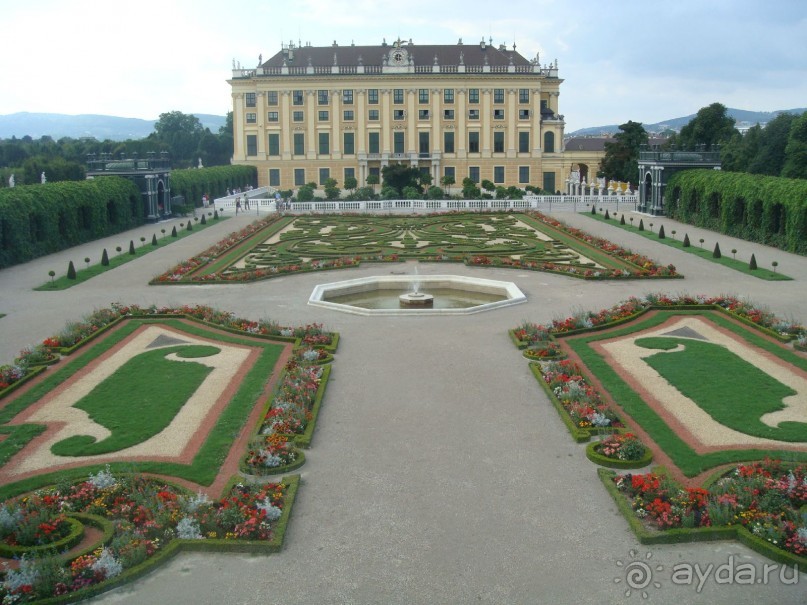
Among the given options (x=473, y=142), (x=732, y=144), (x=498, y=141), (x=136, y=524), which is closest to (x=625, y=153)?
(x=732, y=144)

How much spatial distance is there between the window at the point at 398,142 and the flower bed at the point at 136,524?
79.7 m

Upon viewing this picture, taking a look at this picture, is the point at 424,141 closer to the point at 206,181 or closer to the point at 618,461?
the point at 206,181

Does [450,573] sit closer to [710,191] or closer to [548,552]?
[548,552]

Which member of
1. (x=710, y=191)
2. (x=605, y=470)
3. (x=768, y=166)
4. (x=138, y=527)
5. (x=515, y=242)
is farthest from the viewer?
(x=768, y=166)

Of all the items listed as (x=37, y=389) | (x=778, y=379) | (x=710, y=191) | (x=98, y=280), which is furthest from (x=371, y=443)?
(x=710, y=191)

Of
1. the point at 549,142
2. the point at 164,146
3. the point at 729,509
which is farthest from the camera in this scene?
the point at 164,146

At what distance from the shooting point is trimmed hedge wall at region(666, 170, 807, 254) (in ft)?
125

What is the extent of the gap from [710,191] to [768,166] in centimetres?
3005

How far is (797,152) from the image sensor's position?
205 ft

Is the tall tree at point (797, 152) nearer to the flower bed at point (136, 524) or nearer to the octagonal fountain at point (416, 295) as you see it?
the octagonal fountain at point (416, 295)

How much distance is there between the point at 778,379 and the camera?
1881cm

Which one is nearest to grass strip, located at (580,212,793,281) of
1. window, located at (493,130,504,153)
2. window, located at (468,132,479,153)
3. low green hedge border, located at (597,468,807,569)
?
low green hedge border, located at (597,468,807,569)

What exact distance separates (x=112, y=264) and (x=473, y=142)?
2337 inches

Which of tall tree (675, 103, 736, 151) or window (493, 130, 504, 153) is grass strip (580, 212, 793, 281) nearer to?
window (493, 130, 504, 153)
